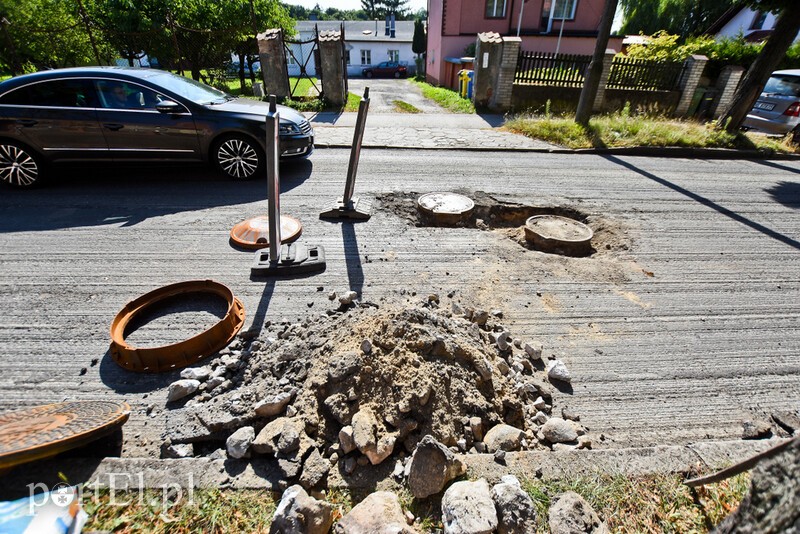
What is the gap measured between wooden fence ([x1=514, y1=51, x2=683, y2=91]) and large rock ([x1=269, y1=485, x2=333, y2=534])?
15.4m

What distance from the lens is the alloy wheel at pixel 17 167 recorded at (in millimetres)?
6430

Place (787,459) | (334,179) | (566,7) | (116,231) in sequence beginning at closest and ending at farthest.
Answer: (787,459) < (116,231) < (334,179) < (566,7)

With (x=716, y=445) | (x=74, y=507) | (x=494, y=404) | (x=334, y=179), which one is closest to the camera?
(x=74, y=507)

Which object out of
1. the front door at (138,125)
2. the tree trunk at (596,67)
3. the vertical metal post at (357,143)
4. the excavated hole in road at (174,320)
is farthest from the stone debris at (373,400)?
the tree trunk at (596,67)

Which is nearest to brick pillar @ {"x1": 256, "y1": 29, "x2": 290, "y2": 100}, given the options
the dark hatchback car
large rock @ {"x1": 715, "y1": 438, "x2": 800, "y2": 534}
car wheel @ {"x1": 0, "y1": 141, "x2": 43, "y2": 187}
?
the dark hatchback car

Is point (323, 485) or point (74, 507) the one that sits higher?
point (74, 507)

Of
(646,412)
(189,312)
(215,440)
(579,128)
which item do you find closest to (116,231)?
(189,312)

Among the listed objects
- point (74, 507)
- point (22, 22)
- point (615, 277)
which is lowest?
point (615, 277)

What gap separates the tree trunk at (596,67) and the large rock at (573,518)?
1196 centimetres

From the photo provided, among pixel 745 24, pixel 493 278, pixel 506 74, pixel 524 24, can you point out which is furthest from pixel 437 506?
pixel 745 24

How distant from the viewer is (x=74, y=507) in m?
1.96

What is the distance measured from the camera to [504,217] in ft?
20.6

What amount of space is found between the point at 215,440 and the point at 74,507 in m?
0.76

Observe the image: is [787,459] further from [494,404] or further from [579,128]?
[579,128]
